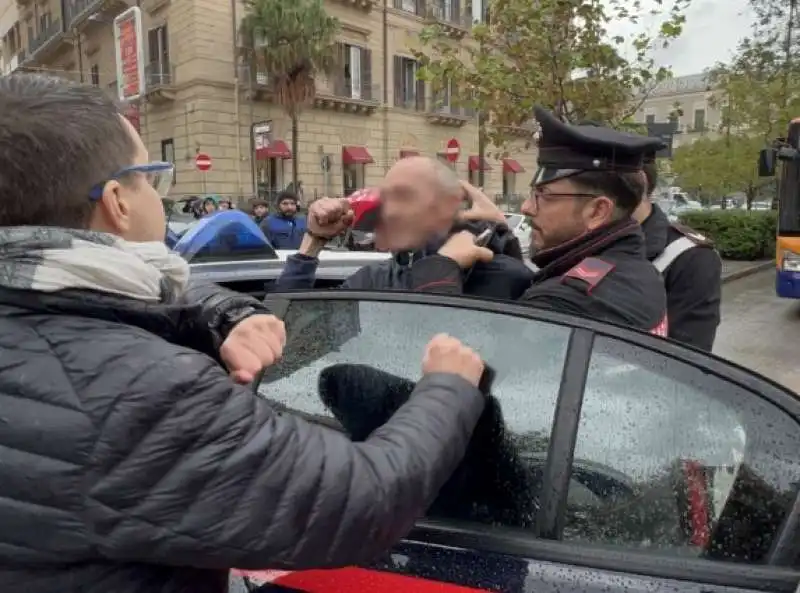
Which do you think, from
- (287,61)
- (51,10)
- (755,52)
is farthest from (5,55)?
(755,52)

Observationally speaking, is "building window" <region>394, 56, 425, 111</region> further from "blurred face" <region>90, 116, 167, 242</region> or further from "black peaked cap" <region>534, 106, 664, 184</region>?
"blurred face" <region>90, 116, 167, 242</region>

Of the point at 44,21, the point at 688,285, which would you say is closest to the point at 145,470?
the point at 688,285

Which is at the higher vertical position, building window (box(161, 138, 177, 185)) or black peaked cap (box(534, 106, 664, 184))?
building window (box(161, 138, 177, 185))

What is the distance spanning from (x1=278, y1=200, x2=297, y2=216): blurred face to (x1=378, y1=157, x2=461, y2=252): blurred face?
6.59m

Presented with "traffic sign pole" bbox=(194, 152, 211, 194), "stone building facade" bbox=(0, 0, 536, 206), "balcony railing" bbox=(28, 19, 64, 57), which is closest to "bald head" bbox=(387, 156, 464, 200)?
"traffic sign pole" bbox=(194, 152, 211, 194)

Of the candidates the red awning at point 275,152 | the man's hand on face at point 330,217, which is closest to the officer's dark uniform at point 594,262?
the man's hand on face at point 330,217

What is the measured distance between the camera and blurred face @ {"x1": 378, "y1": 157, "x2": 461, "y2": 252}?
92.6 inches

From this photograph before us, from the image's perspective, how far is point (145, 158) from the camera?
1180 mm

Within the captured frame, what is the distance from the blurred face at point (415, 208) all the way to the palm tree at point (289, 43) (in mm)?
23952

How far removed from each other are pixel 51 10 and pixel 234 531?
141ft

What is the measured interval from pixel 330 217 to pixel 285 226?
20.2ft

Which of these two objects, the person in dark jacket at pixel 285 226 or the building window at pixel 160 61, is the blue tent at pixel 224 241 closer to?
the person in dark jacket at pixel 285 226

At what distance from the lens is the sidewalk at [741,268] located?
562 inches

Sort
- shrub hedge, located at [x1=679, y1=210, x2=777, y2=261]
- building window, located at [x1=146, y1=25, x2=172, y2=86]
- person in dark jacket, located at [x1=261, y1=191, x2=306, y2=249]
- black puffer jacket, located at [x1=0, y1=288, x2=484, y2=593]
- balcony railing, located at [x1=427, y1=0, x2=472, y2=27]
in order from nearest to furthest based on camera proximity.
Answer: black puffer jacket, located at [x1=0, y1=288, x2=484, y2=593]
person in dark jacket, located at [x1=261, y1=191, x2=306, y2=249]
shrub hedge, located at [x1=679, y1=210, x2=777, y2=261]
building window, located at [x1=146, y1=25, x2=172, y2=86]
balcony railing, located at [x1=427, y1=0, x2=472, y2=27]
